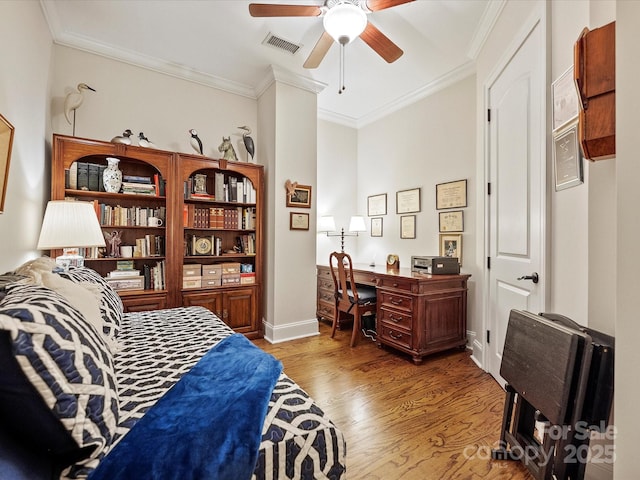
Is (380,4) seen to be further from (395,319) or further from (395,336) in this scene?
(395,336)

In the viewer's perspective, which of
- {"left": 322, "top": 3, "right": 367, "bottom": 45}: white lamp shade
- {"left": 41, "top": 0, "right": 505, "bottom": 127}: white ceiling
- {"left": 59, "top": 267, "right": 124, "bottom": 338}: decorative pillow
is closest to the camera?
{"left": 59, "top": 267, "right": 124, "bottom": 338}: decorative pillow

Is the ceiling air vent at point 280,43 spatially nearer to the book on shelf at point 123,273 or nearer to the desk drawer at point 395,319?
the book on shelf at point 123,273

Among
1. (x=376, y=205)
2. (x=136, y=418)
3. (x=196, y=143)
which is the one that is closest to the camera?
(x=136, y=418)

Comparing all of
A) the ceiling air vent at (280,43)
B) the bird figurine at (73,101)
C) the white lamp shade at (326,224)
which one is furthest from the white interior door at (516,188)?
the bird figurine at (73,101)

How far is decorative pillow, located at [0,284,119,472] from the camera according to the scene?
0.69 m

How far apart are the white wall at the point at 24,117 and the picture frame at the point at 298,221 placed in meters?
2.14

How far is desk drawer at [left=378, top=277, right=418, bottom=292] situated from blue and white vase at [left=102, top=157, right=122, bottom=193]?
104 inches

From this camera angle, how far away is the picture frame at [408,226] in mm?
3789

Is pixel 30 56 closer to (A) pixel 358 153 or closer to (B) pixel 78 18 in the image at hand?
(B) pixel 78 18

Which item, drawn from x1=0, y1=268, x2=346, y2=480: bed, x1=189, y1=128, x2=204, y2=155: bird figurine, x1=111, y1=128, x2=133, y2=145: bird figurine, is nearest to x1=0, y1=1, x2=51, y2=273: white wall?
x1=111, y1=128, x2=133, y2=145: bird figurine

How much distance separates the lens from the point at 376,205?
171 inches

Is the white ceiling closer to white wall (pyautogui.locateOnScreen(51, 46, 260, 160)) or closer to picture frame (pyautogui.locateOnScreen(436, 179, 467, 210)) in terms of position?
white wall (pyautogui.locateOnScreen(51, 46, 260, 160))

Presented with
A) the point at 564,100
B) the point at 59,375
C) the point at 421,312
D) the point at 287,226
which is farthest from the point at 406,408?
the point at 287,226

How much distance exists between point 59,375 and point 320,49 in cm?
258
